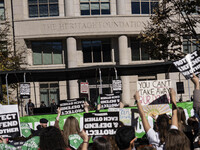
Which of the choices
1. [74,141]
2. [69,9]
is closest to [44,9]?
[69,9]

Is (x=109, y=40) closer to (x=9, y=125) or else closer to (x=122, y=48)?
(x=122, y=48)

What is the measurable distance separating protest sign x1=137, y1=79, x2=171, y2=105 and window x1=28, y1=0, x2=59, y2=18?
57.4 ft

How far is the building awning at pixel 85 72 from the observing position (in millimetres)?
15477

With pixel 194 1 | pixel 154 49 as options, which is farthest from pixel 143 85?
pixel 194 1

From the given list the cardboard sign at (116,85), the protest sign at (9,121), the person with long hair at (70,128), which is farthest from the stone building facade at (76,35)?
the person with long hair at (70,128)

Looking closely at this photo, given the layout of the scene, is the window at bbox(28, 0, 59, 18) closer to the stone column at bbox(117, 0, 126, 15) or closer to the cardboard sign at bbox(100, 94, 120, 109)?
the stone column at bbox(117, 0, 126, 15)

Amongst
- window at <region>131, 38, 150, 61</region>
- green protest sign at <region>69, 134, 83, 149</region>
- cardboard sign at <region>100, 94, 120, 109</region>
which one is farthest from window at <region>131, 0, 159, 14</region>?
green protest sign at <region>69, 134, 83, 149</region>

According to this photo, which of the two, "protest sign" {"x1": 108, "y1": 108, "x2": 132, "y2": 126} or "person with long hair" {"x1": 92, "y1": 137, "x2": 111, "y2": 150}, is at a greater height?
"person with long hair" {"x1": 92, "y1": 137, "x2": 111, "y2": 150}

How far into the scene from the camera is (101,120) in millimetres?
6133

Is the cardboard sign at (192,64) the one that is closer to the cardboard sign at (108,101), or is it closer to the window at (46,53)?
the cardboard sign at (108,101)

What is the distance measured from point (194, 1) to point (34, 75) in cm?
925

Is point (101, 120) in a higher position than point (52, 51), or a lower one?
lower

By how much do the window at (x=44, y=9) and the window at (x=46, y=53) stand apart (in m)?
2.72

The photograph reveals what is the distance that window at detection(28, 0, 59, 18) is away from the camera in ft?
94.9
